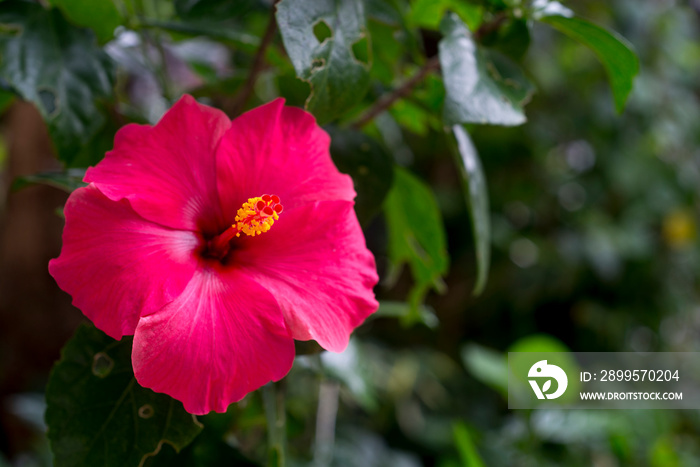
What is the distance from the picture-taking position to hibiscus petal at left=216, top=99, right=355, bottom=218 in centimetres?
43

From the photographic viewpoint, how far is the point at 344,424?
1529 millimetres

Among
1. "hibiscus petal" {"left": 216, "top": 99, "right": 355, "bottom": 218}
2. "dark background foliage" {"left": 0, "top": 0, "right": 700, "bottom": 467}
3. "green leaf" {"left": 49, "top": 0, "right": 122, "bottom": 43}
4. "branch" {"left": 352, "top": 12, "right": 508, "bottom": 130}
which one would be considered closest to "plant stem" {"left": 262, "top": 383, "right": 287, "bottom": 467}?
"dark background foliage" {"left": 0, "top": 0, "right": 700, "bottom": 467}

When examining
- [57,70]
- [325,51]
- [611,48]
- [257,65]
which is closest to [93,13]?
[57,70]

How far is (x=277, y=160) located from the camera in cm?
44

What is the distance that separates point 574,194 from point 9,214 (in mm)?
2249

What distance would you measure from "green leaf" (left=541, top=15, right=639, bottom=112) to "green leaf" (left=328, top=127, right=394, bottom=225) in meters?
0.24

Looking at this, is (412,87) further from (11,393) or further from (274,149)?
(11,393)

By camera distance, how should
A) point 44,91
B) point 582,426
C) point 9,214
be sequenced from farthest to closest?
point 9,214
point 582,426
point 44,91

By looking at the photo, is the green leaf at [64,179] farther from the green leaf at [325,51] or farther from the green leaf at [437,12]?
the green leaf at [437,12]

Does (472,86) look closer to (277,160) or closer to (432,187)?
(277,160)

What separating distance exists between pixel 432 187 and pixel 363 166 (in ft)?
5.68

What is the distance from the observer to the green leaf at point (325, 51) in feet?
1.44

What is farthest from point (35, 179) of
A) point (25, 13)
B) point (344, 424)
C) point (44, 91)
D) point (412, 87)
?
point (344, 424)

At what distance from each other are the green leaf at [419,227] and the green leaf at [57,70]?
36 cm
